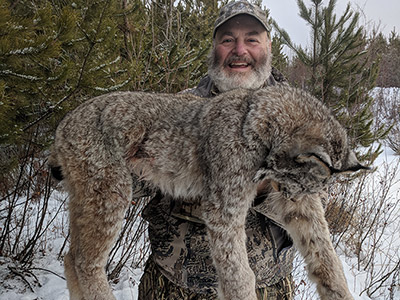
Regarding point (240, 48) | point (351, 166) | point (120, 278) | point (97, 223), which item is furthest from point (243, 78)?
point (120, 278)

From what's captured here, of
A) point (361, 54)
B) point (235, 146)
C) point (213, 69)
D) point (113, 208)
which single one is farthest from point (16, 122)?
point (361, 54)

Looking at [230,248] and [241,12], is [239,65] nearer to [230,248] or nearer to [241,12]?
[241,12]

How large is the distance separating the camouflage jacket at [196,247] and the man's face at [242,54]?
4.61ft

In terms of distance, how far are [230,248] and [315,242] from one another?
0.67 meters

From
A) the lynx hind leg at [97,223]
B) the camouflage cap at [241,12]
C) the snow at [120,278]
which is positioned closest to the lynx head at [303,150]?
the lynx hind leg at [97,223]

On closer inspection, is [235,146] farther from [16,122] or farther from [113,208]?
[16,122]

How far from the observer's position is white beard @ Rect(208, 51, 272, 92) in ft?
11.0

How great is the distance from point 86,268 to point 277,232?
58.2 inches

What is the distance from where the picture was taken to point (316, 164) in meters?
1.93

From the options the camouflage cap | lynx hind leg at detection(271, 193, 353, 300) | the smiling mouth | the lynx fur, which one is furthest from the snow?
the camouflage cap

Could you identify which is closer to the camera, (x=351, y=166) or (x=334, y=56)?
(x=351, y=166)

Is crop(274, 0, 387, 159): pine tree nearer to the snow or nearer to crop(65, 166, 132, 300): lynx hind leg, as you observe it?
the snow

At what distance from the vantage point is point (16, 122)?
3.31 meters

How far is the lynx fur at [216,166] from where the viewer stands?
80.1 inches
